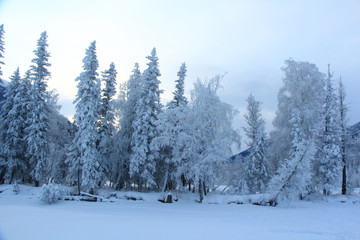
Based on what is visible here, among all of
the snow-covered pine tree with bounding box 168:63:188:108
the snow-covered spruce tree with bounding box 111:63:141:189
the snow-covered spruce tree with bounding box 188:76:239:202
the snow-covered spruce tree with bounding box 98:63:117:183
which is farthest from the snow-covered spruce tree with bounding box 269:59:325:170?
the snow-covered spruce tree with bounding box 98:63:117:183

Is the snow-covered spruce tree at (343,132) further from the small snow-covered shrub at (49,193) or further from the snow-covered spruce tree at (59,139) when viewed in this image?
the snow-covered spruce tree at (59,139)

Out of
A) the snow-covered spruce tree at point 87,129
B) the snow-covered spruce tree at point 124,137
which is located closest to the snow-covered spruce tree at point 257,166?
the snow-covered spruce tree at point 124,137

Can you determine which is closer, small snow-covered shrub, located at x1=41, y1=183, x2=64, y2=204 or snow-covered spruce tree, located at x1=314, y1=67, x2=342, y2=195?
small snow-covered shrub, located at x1=41, y1=183, x2=64, y2=204

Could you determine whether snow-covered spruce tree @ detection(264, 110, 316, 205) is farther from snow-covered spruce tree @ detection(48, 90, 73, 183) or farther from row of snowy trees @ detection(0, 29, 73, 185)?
snow-covered spruce tree @ detection(48, 90, 73, 183)

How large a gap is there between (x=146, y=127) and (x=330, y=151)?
20747 millimetres

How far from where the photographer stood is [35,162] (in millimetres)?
30891

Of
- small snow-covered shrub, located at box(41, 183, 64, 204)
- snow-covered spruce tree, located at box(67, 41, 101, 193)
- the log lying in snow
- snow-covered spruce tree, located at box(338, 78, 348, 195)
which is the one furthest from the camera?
snow-covered spruce tree, located at box(338, 78, 348, 195)

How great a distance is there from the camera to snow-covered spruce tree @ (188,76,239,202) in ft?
82.0

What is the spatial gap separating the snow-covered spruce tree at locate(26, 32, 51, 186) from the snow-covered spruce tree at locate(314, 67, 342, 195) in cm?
3219

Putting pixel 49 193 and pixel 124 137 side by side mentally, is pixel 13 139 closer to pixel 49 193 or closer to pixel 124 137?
pixel 49 193

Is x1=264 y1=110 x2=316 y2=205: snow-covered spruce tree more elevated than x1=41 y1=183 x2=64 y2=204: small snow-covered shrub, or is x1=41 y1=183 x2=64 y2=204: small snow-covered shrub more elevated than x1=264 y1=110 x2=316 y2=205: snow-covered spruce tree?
x1=264 y1=110 x2=316 y2=205: snow-covered spruce tree

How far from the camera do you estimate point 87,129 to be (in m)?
28.6

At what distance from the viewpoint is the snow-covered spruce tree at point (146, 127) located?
93.4ft

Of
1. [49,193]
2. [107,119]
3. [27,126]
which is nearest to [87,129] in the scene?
[107,119]
